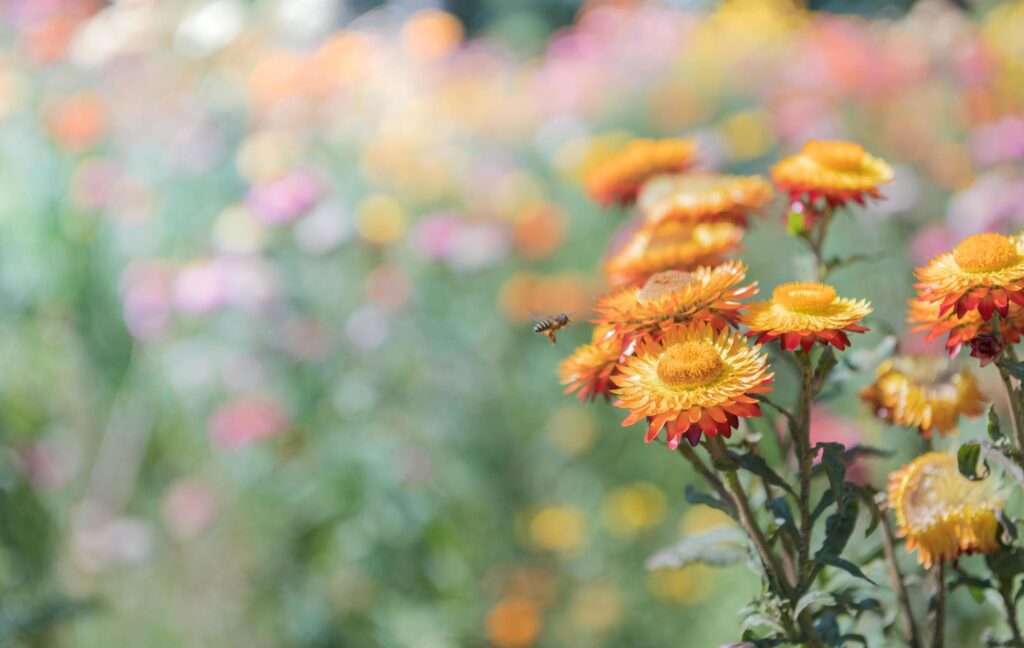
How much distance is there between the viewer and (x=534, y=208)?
116 inches

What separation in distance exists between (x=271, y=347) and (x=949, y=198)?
1.95m

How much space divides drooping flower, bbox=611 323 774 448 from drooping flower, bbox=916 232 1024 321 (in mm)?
128

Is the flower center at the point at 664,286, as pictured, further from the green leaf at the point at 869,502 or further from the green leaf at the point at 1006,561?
the green leaf at the point at 1006,561

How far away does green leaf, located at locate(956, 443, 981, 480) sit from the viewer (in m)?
0.71

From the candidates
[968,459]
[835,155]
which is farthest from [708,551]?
[835,155]

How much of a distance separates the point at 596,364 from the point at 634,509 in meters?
1.67

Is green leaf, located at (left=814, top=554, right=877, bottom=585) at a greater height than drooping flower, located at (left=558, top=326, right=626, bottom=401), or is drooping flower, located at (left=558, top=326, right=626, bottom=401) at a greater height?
drooping flower, located at (left=558, top=326, right=626, bottom=401)

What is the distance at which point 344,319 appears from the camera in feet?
8.69

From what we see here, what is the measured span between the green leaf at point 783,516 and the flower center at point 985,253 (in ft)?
0.71

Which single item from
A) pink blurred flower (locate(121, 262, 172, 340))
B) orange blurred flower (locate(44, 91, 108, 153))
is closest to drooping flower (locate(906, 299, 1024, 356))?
pink blurred flower (locate(121, 262, 172, 340))

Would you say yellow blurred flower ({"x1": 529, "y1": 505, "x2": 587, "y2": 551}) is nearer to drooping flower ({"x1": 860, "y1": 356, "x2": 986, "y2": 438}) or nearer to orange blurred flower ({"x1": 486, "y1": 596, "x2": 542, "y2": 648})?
orange blurred flower ({"x1": 486, "y1": 596, "x2": 542, "y2": 648})

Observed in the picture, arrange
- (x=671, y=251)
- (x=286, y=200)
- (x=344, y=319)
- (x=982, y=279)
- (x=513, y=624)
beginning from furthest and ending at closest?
(x=344, y=319)
(x=286, y=200)
(x=513, y=624)
(x=671, y=251)
(x=982, y=279)

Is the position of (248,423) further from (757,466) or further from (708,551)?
(757,466)

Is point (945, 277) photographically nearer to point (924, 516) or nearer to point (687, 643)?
point (924, 516)
